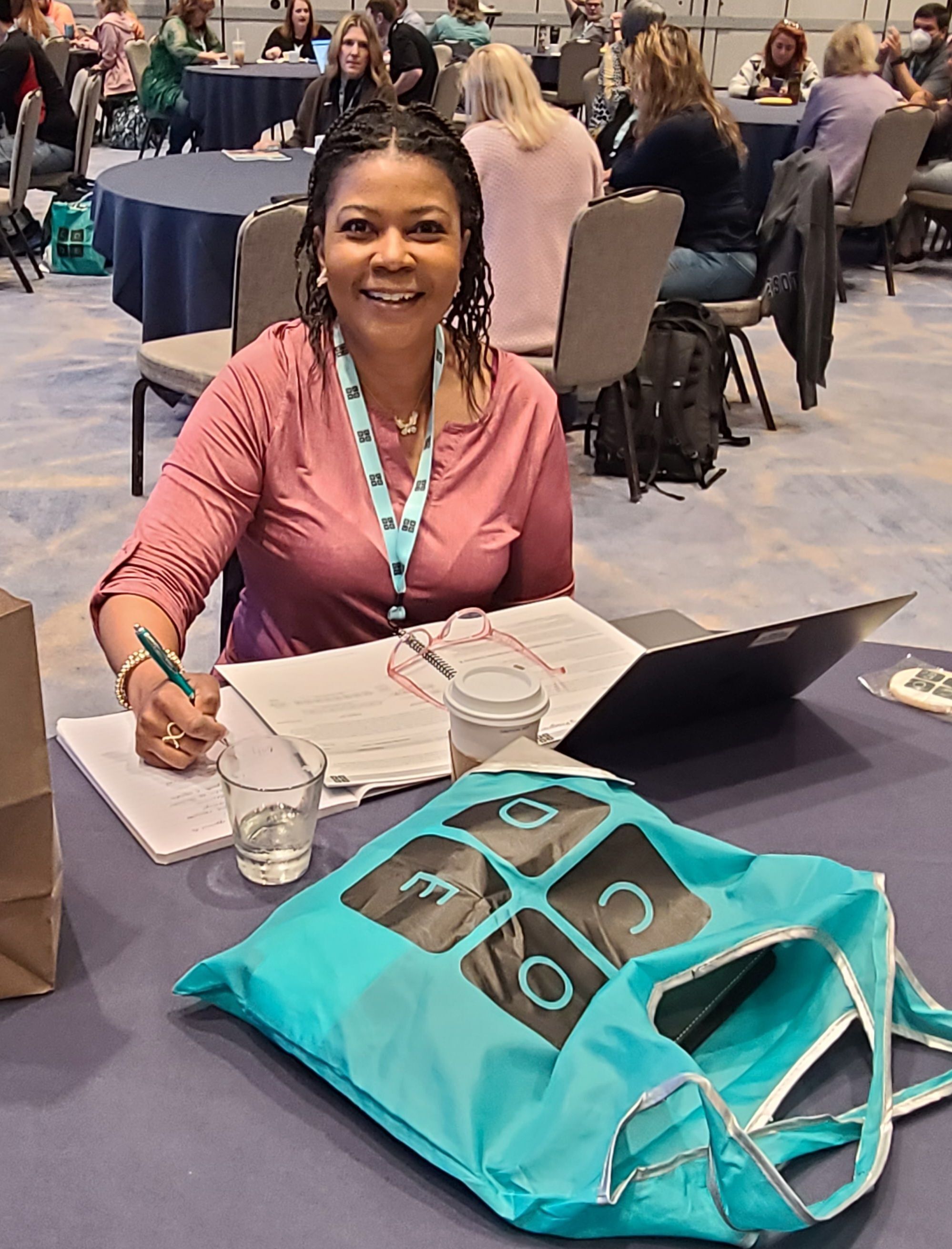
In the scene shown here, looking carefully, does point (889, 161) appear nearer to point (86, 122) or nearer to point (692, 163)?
point (692, 163)

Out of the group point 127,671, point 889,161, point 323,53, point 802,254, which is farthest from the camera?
point 323,53

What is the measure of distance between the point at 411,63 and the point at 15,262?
2569 mm

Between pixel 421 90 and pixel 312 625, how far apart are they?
6315 millimetres

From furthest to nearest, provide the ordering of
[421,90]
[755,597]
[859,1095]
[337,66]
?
[421,90], [337,66], [755,597], [859,1095]

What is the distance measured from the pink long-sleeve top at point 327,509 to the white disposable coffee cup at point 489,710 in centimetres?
49

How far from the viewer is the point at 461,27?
9.85m

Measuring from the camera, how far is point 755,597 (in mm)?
3387

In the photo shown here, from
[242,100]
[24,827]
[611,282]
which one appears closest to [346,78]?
[242,100]

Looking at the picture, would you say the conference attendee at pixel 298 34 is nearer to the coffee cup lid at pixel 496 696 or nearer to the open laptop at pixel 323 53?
the open laptop at pixel 323 53

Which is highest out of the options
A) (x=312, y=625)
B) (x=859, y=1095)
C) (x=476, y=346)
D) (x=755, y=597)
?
(x=476, y=346)

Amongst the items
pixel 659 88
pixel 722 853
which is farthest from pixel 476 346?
pixel 659 88

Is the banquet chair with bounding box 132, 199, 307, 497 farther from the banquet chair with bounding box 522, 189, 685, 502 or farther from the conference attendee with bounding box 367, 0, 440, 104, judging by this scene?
the conference attendee with bounding box 367, 0, 440, 104

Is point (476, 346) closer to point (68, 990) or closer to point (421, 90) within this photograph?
point (68, 990)

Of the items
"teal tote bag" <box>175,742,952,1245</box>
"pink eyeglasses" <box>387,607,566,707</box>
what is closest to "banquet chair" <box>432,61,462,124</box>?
"pink eyeglasses" <box>387,607,566,707</box>
